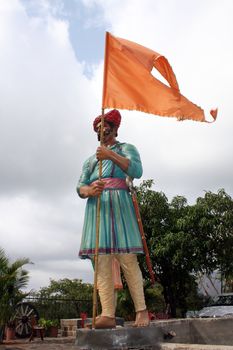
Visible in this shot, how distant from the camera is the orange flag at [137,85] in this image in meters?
4.80

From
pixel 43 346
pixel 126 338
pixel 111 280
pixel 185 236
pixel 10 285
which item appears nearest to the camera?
pixel 126 338

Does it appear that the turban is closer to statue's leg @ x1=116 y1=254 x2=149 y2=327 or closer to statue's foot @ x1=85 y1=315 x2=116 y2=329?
statue's leg @ x1=116 y1=254 x2=149 y2=327

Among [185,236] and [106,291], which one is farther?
[185,236]

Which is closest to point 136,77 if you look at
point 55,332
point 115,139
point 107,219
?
point 115,139

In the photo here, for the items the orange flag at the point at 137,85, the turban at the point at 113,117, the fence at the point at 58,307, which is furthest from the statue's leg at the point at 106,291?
the fence at the point at 58,307

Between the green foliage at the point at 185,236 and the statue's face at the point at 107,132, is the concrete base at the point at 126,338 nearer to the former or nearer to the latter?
the statue's face at the point at 107,132

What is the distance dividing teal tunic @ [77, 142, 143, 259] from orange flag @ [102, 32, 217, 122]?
19.6 inches

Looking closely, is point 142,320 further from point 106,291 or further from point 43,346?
point 43,346

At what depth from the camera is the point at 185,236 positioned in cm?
1650

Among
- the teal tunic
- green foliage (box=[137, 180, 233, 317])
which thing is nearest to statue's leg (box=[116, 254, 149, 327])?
the teal tunic

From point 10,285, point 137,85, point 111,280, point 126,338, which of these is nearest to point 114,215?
point 111,280

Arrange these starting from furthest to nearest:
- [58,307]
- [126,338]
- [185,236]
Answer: [185,236]
[58,307]
[126,338]

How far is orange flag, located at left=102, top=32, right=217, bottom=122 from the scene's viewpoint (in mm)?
4801

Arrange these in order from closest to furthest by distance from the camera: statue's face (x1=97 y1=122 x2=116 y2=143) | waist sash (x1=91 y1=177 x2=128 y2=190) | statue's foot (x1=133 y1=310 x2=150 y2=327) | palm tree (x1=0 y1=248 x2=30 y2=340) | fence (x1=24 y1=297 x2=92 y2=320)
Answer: statue's foot (x1=133 y1=310 x2=150 y2=327) → waist sash (x1=91 y1=177 x2=128 y2=190) → statue's face (x1=97 y1=122 x2=116 y2=143) → palm tree (x1=0 y1=248 x2=30 y2=340) → fence (x1=24 y1=297 x2=92 y2=320)
